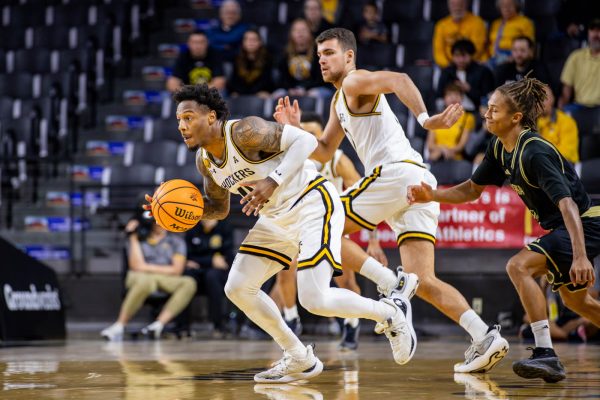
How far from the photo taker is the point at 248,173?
5.31 meters

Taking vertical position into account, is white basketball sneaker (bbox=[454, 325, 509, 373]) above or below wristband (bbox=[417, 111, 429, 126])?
below

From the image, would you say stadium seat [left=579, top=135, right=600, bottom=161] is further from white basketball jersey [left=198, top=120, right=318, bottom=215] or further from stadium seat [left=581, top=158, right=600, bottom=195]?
white basketball jersey [left=198, top=120, right=318, bottom=215]

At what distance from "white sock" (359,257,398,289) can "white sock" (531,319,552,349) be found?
86 centimetres

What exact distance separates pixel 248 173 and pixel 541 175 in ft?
5.03

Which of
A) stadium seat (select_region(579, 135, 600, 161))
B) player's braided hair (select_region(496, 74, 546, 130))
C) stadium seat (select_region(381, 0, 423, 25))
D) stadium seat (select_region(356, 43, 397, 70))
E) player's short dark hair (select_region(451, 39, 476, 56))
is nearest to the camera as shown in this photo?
player's braided hair (select_region(496, 74, 546, 130))

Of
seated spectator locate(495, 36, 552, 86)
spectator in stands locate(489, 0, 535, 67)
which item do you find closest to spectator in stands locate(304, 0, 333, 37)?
spectator in stands locate(489, 0, 535, 67)

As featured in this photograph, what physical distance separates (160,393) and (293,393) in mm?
632

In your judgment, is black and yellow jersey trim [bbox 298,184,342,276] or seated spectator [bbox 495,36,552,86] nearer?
black and yellow jersey trim [bbox 298,184,342,276]

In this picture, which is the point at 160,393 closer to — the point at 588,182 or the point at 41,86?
the point at 588,182

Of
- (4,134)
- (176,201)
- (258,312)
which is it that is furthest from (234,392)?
(4,134)

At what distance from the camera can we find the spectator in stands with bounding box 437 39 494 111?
1112 cm

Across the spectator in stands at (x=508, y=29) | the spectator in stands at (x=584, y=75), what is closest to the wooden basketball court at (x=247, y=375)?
the spectator in stands at (x=584, y=75)

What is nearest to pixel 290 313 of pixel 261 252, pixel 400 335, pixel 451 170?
pixel 451 170

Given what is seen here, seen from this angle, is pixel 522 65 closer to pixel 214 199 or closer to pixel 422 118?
pixel 422 118
